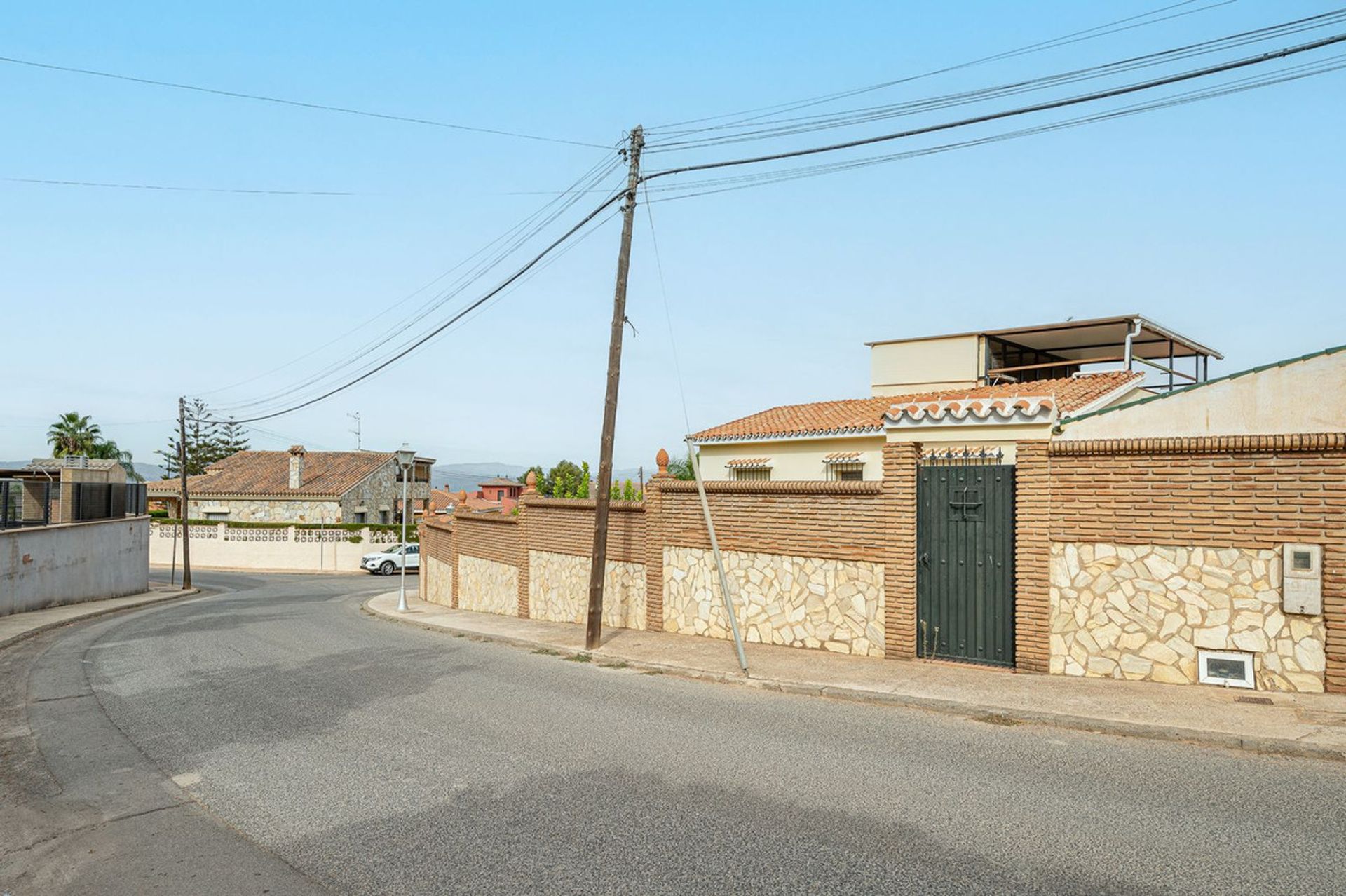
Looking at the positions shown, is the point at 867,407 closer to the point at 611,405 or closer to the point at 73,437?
the point at 611,405

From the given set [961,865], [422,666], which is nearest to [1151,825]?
[961,865]

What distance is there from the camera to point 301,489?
186ft

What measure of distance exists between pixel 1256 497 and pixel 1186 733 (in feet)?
10.1

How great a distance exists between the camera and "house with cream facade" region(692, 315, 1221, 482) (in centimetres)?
2081

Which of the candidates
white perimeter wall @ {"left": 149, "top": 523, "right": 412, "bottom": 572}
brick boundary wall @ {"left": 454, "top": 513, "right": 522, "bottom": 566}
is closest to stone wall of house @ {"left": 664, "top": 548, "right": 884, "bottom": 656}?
brick boundary wall @ {"left": 454, "top": 513, "right": 522, "bottom": 566}

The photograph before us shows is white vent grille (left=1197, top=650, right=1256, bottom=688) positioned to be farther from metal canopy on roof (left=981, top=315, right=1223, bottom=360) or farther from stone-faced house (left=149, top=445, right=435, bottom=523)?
stone-faced house (left=149, top=445, right=435, bottom=523)

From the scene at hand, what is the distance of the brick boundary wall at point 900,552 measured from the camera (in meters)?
12.1

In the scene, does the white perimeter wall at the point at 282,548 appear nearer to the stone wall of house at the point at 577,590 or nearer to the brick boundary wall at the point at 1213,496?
the stone wall of house at the point at 577,590

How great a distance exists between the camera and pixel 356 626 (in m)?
19.6

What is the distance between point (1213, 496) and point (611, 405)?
8.69 metres

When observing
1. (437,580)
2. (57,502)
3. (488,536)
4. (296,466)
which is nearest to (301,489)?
(296,466)

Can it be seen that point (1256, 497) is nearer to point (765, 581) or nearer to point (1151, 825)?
point (1151, 825)

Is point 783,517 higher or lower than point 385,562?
higher

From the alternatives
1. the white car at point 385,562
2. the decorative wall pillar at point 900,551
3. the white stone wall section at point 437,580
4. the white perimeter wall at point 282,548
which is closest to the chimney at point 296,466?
the white perimeter wall at point 282,548
